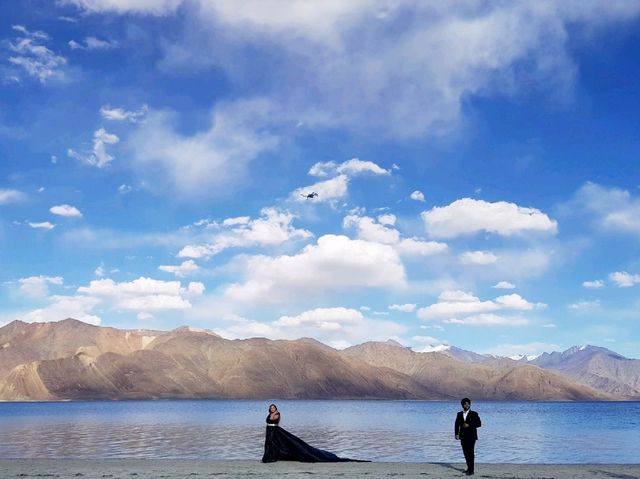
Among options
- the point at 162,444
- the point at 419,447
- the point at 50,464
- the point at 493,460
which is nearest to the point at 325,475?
the point at 50,464

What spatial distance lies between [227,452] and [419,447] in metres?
13.9

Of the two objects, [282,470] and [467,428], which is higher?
[467,428]

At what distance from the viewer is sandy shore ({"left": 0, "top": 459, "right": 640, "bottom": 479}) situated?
24.1 m

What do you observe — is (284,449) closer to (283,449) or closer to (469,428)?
(283,449)

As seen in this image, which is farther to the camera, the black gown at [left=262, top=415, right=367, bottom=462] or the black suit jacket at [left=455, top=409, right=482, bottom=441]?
the black gown at [left=262, top=415, right=367, bottom=462]

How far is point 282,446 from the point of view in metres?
27.9

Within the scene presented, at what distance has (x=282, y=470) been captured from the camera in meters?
25.0

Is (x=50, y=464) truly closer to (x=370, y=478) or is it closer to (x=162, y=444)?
(x=370, y=478)

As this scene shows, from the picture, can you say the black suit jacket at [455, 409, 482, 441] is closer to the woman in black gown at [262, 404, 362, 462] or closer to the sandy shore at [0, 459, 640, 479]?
the sandy shore at [0, 459, 640, 479]

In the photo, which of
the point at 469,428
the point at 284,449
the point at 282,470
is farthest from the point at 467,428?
the point at 284,449

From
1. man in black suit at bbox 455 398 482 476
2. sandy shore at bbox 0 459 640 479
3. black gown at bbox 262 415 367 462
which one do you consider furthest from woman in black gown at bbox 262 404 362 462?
man in black suit at bbox 455 398 482 476

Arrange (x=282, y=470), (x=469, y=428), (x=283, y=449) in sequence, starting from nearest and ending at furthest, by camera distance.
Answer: (x=469, y=428), (x=282, y=470), (x=283, y=449)

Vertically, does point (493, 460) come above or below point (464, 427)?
below

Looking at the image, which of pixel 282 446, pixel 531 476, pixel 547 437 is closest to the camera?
pixel 531 476
